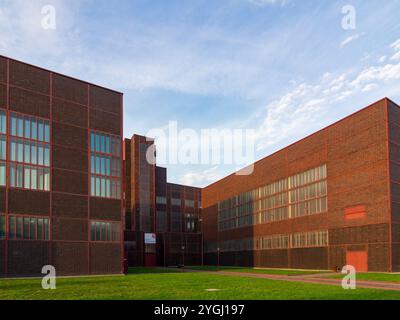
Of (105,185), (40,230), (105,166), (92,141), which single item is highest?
(92,141)

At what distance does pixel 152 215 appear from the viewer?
334 ft

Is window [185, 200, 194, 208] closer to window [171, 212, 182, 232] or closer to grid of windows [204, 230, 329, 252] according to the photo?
window [171, 212, 182, 232]

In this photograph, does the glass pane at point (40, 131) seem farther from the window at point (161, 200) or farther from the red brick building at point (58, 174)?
the window at point (161, 200)

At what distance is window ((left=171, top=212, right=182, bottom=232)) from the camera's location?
354ft

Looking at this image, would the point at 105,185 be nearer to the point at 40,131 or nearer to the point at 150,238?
the point at 40,131

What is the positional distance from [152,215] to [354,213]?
187 ft

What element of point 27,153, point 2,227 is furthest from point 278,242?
point 2,227

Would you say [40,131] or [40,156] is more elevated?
[40,131]

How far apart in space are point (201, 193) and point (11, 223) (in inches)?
2884

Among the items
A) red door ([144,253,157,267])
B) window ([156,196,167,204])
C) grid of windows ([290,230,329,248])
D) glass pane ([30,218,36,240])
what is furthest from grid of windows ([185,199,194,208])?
glass pane ([30,218,36,240])

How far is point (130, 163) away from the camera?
101 m

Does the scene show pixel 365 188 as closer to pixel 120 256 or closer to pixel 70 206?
pixel 120 256

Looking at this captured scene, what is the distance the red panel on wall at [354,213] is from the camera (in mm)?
52094

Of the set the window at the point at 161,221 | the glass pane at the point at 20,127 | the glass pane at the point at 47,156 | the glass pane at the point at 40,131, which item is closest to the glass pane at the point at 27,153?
the glass pane at the point at 20,127
